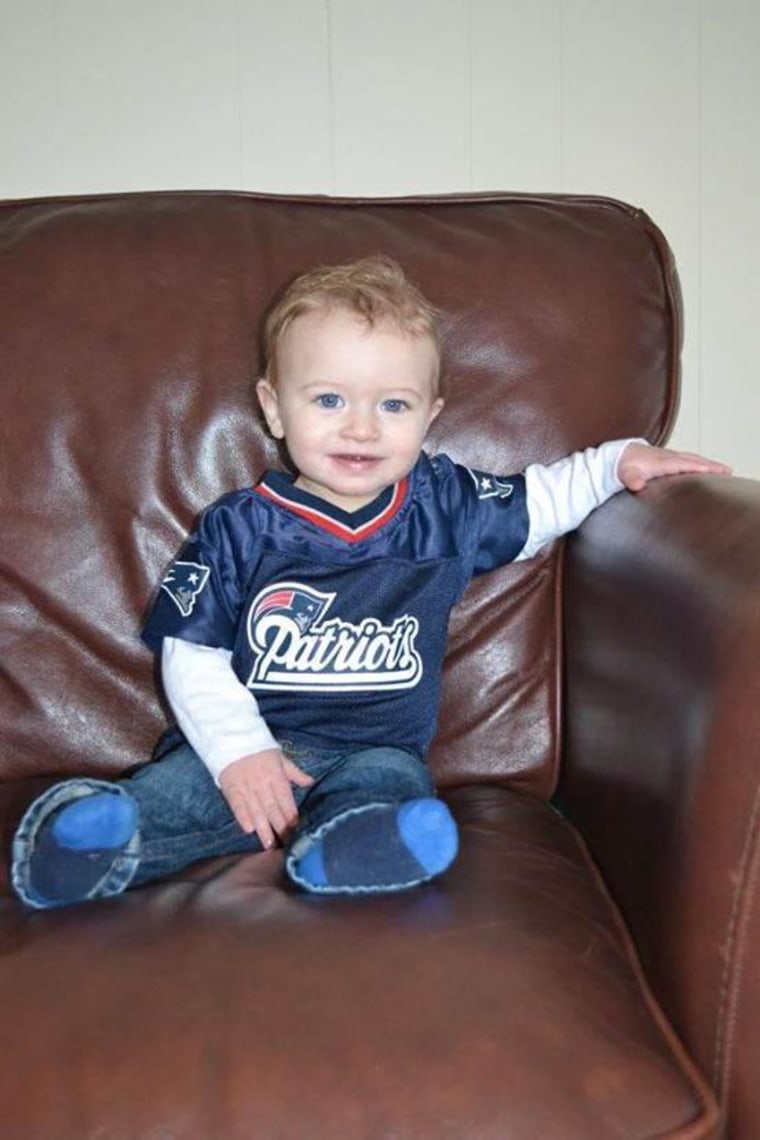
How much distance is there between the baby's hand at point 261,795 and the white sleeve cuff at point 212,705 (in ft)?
0.04

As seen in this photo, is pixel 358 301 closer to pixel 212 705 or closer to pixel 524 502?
pixel 524 502

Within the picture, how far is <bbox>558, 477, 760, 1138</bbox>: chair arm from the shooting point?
2.85 ft

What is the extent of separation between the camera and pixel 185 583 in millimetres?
1308

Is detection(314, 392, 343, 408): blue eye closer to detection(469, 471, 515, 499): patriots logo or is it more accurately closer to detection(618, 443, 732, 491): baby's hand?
detection(469, 471, 515, 499): patriots logo

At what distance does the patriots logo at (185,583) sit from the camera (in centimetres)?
130

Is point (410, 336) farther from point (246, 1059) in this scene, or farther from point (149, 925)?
point (246, 1059)

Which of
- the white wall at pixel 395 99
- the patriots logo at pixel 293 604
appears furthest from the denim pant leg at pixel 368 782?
the white wall at pixel 395 99

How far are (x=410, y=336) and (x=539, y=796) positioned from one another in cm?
49

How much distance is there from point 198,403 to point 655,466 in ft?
1.58

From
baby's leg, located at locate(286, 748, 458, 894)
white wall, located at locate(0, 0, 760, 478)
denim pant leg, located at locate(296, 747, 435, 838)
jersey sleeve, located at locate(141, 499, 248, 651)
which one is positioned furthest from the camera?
white wall, located at locate(0, 0, 760, 478)

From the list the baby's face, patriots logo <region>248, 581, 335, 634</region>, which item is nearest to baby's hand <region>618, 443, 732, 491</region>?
the baby's face

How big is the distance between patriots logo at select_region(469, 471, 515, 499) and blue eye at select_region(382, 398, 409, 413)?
0.39 feet

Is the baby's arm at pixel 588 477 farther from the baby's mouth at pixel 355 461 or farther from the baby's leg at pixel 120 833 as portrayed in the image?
the baby's leg at pixel 120 833

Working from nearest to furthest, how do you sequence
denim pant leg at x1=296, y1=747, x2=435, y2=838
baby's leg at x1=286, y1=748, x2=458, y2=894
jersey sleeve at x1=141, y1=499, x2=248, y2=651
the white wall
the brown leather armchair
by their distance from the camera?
the brown leather armchair, baby's leg at x1=286, y1=748, x2=458, y2=894, denim pant leg at x1=296, y1=747, x2=435, y2=838, jersey sleeve at x1=141, y1=499, x2=248, y2=651, the white wall
